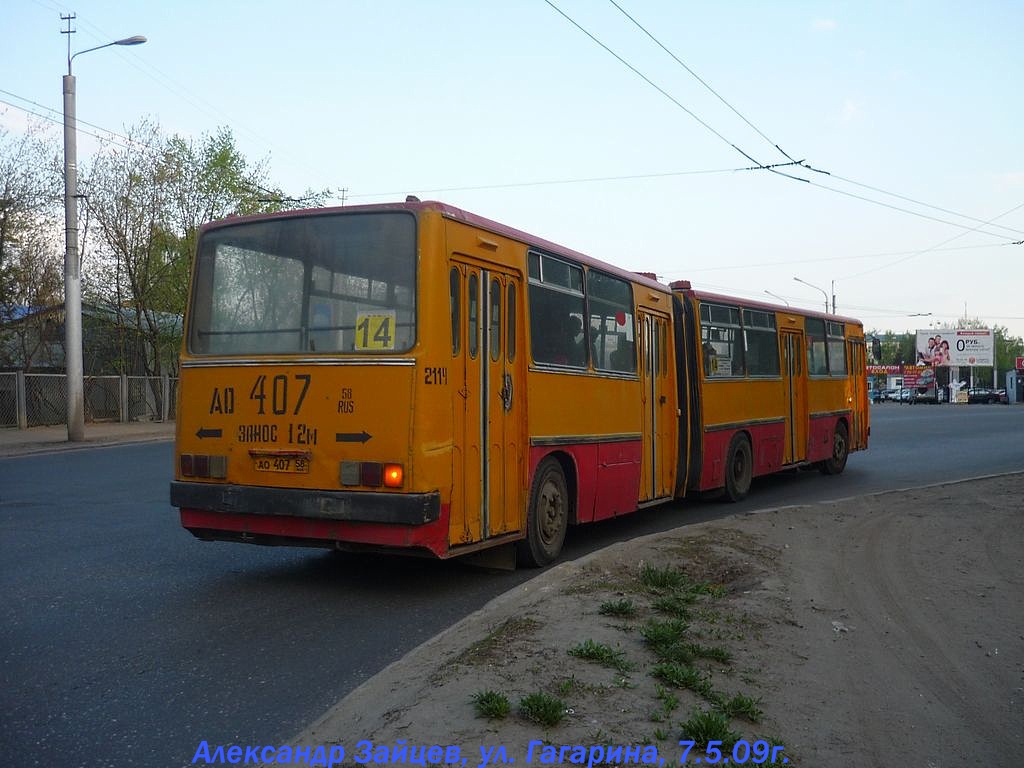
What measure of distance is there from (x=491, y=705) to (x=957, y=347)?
11622 centimetres

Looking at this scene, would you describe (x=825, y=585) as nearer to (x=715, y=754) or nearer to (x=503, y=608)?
(x=503, y=608)

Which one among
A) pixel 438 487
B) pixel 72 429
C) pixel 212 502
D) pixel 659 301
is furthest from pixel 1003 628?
pixel 72 429

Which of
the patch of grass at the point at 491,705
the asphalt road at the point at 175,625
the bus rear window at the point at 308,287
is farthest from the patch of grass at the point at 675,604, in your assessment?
the bus rear window at the point at 308,287

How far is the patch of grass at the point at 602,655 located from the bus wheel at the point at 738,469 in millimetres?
9234

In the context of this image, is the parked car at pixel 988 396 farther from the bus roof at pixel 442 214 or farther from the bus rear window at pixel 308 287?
the bus rear window at pixel 308 287

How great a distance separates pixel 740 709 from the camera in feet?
14.6

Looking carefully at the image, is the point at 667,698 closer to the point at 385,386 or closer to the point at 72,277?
the point at 385,386

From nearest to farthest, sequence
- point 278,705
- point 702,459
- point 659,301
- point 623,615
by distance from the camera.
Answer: point 278,705, point 623,615, point 659,301, point 702,459

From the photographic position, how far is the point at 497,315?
824cm

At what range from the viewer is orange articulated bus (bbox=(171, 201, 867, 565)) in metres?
7.19

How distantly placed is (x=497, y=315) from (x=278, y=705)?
4.09 metres

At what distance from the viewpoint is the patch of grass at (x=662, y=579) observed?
23.2 feet

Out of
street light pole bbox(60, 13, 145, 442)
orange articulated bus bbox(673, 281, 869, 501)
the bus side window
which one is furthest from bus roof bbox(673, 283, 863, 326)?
street light pole bbox(60, 13, 145, 442)

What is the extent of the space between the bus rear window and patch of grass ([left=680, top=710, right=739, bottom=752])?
3798 mm
